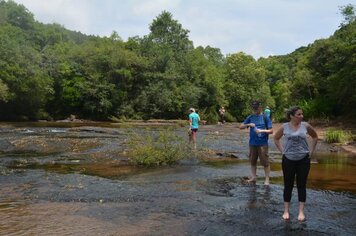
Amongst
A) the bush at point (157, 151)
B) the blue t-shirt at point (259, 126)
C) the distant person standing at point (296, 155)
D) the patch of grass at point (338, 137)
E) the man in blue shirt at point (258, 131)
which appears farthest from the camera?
the patch of grass at point (338, 137)

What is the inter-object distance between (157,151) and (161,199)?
546 cm

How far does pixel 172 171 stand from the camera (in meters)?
13.5

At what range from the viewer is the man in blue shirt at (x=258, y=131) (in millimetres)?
10836

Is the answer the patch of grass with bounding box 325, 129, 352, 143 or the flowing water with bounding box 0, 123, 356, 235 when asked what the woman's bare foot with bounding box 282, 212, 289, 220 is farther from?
the patch of grass with bounding box 325, 129, 352, 143

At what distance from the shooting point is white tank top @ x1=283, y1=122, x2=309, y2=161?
25.4ft

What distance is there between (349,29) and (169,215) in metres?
36.7

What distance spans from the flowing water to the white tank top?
45.5 inches

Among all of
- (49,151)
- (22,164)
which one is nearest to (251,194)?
(22,164)

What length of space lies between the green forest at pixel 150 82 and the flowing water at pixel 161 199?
2413 cm

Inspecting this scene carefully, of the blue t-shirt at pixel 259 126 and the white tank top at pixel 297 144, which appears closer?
the white tank top at pixel 297 144

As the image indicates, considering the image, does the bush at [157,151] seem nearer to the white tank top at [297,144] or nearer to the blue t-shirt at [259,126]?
the blue t-shirt at [259,126]

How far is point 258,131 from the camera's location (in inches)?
420

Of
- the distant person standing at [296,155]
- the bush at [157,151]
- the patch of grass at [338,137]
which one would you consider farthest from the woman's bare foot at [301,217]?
the patch of grass at [338,137]

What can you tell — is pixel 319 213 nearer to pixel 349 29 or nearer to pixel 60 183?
pixel 60 183
